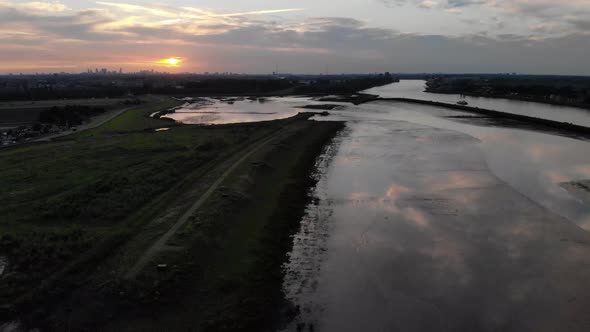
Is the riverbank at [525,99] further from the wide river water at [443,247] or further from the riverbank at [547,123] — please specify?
Result: the wide river water at [443,247]

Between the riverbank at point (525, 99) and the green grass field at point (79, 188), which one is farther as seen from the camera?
the riverbank at point (525, 99)

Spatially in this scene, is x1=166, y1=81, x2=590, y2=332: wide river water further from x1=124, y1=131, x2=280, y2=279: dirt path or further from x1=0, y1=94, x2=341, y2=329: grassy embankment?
x1=124, y1=131, x2=280, y2=279: dirt path

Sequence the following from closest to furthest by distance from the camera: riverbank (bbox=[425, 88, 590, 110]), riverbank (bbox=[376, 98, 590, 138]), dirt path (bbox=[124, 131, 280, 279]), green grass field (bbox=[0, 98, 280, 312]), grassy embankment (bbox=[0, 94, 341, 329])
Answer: grassy embankment (bbox=[0, 94, 341, 329])
dirt path (bbox=[124, 131, 280, 279])
green grass field (bbox=[0, 98, 280, 312])
riverbank (bbox=[376, 98, 590, 138])
riverbank (bbox=[425, 88, 590, 110])

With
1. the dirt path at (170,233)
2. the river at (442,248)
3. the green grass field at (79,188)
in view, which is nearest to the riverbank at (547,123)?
the river at (442,248)

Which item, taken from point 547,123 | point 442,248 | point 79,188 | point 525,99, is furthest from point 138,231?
point 525,99

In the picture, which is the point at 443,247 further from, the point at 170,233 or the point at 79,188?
the point at 79,188

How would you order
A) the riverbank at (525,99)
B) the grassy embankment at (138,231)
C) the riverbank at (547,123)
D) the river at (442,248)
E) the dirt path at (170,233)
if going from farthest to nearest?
the riverbank at (525,99), the riverbank at (547,123), the dirt path at (170,233), the river at (442,248), the grassy embankment at (138,231)

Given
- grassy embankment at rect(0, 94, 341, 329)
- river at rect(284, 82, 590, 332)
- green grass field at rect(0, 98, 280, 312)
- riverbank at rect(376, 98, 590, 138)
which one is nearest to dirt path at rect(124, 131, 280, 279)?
grassy embankment at rect(0, 94, 341, 329)
